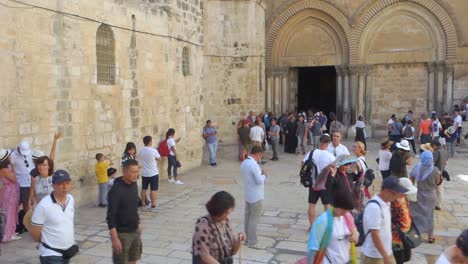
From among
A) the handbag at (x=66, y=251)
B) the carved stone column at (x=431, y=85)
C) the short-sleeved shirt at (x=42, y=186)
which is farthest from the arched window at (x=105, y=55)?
the carved stone column at (x=431, y=85)

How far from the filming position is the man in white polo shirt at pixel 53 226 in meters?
4.25

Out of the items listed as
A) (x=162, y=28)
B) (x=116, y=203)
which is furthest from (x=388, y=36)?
(x=116, y=203)

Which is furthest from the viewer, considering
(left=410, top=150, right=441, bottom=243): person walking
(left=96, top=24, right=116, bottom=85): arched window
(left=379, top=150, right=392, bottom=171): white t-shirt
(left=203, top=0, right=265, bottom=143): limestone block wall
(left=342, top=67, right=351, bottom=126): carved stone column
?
(left=342, top=67, right=351, bottom=126): carved stone column

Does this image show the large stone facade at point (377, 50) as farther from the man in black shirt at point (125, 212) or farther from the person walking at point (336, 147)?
the man in black shirt at point (125, 212)

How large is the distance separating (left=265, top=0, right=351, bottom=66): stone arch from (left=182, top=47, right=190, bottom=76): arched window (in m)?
8.95

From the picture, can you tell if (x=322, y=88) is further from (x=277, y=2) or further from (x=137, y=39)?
(x=137, y=39)

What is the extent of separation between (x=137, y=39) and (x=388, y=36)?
13.7 m

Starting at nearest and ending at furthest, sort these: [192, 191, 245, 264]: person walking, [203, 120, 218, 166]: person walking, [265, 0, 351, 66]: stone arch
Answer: [192, 191, 245, 264]: person walking < [203, 120, 218, 166]: person walking < [265, 0, 351, 66]: stone arch

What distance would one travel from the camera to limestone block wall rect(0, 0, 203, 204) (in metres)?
7.83

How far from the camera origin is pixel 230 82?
1995 centimetres

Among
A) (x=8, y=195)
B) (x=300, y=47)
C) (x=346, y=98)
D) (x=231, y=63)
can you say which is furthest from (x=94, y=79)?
(x=346, y=98)

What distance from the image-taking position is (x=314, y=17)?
2170cm

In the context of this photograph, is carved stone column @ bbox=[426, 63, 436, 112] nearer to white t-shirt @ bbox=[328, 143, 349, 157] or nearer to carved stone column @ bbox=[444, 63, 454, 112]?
carved stone column @ bbox=[444, 63, 454, 112]

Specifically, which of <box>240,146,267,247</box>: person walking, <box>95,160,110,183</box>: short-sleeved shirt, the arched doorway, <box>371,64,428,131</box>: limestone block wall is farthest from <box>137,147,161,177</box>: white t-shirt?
<box>371,64,428,131</box>: limestone block wall
